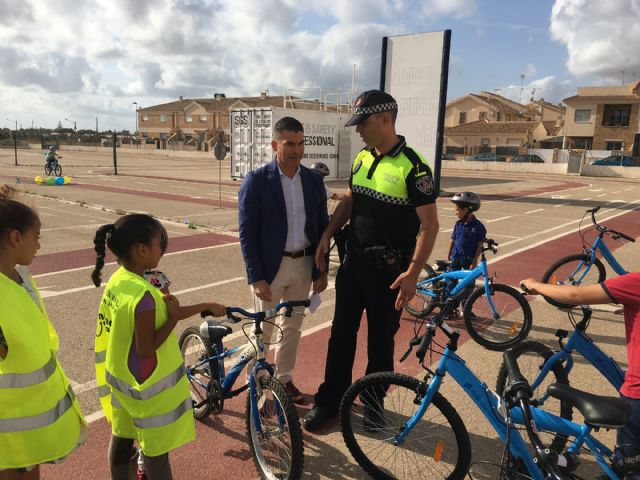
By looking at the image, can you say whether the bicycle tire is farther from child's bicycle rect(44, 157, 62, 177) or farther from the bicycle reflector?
child's bicycle rect(44, 157, 62, 177)

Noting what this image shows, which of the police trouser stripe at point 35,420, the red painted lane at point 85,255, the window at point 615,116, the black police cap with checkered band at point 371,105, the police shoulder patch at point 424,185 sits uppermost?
the window at point 615,116

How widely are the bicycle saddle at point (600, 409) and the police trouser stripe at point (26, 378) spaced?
6.91 feet

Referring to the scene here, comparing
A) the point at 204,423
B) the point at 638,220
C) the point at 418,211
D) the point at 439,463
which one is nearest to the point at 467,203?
the point at 418,211

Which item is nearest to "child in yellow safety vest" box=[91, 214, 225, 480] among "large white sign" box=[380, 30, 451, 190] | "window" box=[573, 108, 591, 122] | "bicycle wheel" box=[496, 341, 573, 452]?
"bicycle wheel" box=[496, 341, 573, 452]

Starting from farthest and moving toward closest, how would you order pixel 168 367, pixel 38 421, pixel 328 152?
pixel 328 152 < pixel 168 367 < pixel 38 421

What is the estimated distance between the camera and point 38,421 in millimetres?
1938

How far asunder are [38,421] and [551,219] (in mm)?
14870

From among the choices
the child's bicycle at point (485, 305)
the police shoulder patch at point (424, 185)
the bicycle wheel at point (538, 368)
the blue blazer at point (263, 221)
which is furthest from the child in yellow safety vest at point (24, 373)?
the child's bicycle at point (485, 305)

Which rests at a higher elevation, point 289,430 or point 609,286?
point 609,286

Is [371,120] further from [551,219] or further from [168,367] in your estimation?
[551,219]

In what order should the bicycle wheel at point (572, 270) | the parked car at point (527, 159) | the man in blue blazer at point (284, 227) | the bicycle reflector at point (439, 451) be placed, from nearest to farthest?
the bicycle reflector at point (439, 451), the man in blue blazer at point (284, 227), the bicycle wheel at point (572, 270), the parked car at point (527, 159)

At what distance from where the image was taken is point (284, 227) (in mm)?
3428

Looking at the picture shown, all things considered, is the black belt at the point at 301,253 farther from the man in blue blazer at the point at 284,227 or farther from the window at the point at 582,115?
the window at the point at 582,115

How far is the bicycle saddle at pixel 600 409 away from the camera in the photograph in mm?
1884
